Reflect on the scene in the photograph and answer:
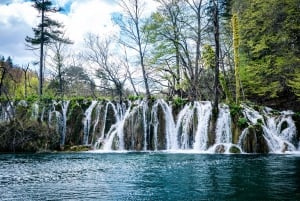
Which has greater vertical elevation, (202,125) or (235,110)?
(235,110)

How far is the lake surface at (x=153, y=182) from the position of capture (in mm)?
7301

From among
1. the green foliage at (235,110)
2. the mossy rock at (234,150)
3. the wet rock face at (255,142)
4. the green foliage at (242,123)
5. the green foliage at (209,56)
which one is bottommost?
the mossy rock at (234,150)

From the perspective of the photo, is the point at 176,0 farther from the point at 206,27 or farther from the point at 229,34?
the point at 229,34

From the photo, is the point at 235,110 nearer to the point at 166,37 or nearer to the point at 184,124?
the point at 184,124

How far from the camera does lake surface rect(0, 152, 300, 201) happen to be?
7.30 m

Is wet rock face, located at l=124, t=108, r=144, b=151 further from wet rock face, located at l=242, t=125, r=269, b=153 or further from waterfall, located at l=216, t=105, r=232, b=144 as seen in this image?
wet rock face, located at l=242, t=125, r=269, b=153

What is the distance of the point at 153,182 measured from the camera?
8.91 metres

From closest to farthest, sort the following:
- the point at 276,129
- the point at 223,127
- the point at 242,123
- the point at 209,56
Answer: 1. the point at 242,123
2. the point at 276,129
3. the point at 223,127
4. the point at 209,56

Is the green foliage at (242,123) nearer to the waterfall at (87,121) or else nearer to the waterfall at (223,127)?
the waterfall at (223,127)

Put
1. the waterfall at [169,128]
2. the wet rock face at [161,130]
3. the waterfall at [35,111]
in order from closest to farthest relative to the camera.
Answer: the waterfall at [169,128] → the wet rock face at [161,130] → the waterfall at [35,111]

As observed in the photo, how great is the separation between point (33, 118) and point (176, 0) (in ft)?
45.6

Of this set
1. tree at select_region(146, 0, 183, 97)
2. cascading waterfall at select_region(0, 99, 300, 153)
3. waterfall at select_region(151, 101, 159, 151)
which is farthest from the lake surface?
tree at select_region(146, 0, 183, 97)

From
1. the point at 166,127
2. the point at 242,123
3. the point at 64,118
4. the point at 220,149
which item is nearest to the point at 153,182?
the point at 220,149

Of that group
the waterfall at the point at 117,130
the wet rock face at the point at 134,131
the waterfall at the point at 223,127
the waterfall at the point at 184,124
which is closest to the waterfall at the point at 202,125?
the waterfall at the point at 184,124
